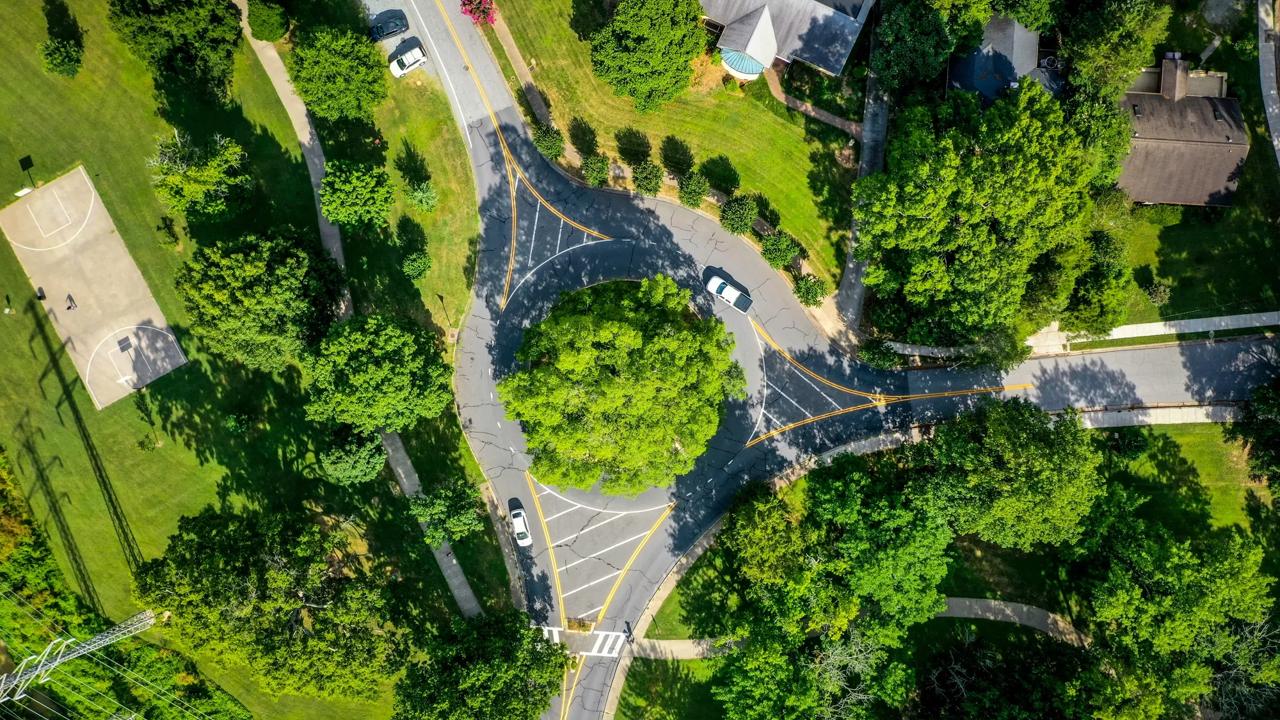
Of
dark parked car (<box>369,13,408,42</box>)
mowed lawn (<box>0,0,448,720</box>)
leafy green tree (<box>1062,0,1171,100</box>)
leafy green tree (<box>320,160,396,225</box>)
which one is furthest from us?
dark parked car (<box>369,13,408,42</box>)

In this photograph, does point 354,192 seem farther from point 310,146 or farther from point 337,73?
point 310,146

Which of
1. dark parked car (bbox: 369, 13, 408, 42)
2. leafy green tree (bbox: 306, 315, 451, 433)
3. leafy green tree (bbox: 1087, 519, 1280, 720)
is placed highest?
dark parked car (bbox: 369, 13, 408, 42)

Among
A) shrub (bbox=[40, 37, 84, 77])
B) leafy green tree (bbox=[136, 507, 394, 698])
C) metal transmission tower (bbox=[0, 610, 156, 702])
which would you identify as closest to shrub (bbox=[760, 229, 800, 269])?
leafy green tree (bbox=[136, 507, 394, 698])

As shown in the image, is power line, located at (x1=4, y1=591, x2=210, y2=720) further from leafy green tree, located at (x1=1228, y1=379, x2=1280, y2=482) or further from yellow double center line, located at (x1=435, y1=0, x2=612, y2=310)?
leafy green tree, located at (x1=1228, y1=379, x2=1280, y2=482)

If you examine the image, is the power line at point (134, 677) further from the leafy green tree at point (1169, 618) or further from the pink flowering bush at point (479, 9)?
the leafy green tree at point (1169, 618)

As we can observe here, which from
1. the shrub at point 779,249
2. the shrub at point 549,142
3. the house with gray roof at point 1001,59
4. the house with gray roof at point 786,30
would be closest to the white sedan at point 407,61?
the shrub at point 549,142

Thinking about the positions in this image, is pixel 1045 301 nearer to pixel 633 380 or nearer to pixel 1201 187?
pixel 1201 187

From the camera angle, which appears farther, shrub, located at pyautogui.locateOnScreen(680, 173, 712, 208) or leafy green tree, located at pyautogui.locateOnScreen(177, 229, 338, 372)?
shrub, located at pyautogui.locateOnScreen(680, 173, 712, 208)
